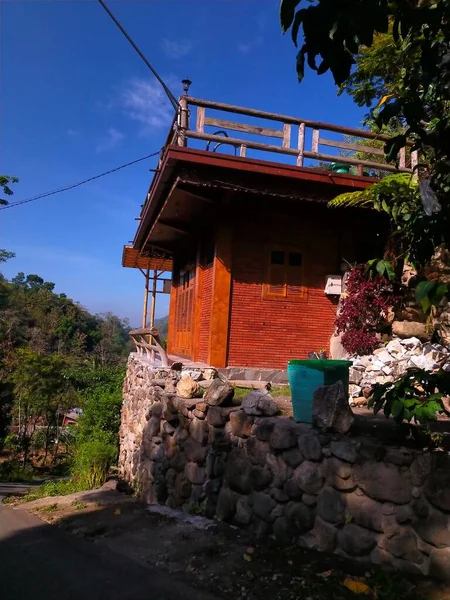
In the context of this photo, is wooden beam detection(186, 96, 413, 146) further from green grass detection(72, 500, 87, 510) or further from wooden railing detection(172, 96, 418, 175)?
green grass detection(72, 500, 87, 510)

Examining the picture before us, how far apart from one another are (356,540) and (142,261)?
14.0 metres

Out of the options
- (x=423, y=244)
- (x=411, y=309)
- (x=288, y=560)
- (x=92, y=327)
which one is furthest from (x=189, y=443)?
(x=92, y=327)

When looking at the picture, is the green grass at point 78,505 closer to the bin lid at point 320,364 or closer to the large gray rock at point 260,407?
the large gray rock at point 260,407

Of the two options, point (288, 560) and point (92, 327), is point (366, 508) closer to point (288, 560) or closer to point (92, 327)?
point (288, 560)

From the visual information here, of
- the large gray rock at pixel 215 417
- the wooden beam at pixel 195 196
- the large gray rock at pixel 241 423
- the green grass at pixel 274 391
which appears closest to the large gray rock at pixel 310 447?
the large gray rock at pixel 241 423

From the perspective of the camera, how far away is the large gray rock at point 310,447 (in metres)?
4.02

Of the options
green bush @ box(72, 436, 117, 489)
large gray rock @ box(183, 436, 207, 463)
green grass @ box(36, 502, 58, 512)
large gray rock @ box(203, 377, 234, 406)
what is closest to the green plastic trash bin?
large gray rock @ box(203, 377, 234, 406)

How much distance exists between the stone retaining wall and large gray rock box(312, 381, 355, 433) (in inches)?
3.8

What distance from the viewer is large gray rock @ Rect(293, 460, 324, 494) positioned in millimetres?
3990

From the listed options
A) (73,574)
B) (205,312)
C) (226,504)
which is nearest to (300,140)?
(205,312)

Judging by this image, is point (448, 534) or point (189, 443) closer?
point (448, 534)

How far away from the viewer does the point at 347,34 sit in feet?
6.69

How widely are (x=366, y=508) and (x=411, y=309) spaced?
4941 millimetres

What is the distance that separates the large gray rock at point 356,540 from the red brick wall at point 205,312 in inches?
196
